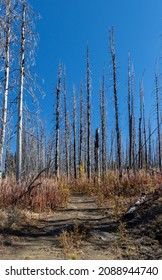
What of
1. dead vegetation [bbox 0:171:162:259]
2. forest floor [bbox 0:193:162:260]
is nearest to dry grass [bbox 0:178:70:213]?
dead vegetation [bbox 0:171:162:259]

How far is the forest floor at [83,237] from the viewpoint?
6289mm

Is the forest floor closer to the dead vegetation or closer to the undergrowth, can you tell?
the dead vegetation

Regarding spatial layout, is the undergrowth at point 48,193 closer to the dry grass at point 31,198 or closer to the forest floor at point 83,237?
the dry grass at point 31,198

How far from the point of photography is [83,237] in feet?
24.0

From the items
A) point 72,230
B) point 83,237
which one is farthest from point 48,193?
point 83,237

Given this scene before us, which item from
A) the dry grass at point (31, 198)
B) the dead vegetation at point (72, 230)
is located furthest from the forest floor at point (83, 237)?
the dry grass at point (31, 198)

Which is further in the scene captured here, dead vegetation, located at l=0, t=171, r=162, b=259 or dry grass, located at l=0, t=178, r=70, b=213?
dry grass, located at l=0, t=178, r=70, b=213

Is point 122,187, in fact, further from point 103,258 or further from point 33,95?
point 103,258

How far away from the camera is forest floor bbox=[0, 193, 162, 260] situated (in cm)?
629

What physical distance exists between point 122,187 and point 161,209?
21.7 feet

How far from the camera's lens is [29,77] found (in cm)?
1450

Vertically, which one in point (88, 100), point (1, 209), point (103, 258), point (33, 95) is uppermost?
point (88, 100)

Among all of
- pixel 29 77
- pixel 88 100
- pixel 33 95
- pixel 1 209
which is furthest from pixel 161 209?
pixel 88 100

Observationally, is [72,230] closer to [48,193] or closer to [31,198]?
[31,198]
